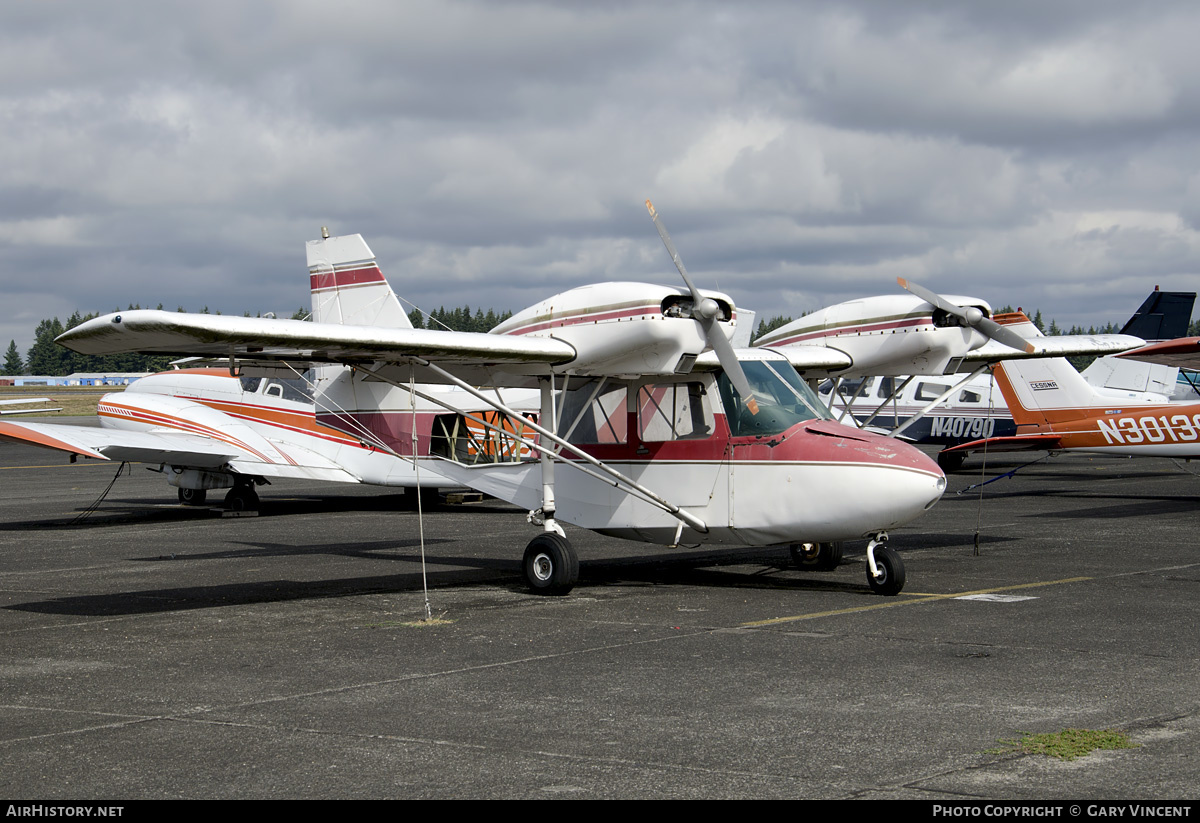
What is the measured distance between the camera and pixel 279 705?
22.3 ft

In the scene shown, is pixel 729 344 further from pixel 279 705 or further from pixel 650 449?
pixel 279 705

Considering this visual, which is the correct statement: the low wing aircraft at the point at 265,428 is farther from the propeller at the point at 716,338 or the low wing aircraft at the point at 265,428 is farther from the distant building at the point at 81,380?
the distant building at the point at 81,380

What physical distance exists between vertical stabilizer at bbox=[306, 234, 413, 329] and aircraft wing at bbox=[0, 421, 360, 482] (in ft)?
9.46

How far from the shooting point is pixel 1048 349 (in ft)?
52.8

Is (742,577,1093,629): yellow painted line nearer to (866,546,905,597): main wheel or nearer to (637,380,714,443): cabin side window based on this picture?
(866,546,905,597): main wheel

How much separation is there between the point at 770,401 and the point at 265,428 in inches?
515

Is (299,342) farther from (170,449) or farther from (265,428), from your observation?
(265,428)

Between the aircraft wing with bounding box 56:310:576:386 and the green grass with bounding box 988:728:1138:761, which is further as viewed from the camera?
the aircraft wing with bounding box 56:310:576:386

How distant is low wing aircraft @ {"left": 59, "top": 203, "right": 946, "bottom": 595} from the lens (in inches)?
416

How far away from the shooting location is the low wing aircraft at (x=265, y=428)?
19.9 meters

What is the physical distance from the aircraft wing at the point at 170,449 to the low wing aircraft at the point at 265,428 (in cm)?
2

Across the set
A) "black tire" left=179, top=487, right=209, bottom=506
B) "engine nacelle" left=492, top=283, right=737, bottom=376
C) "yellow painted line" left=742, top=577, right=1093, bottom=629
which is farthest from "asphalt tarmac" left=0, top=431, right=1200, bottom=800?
"black tire" left=179, top=487, right=209, bottom=506

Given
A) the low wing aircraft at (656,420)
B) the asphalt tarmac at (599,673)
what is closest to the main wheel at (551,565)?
the low wing aircraft at (656,420)

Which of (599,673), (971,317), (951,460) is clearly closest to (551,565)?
(599,673)
